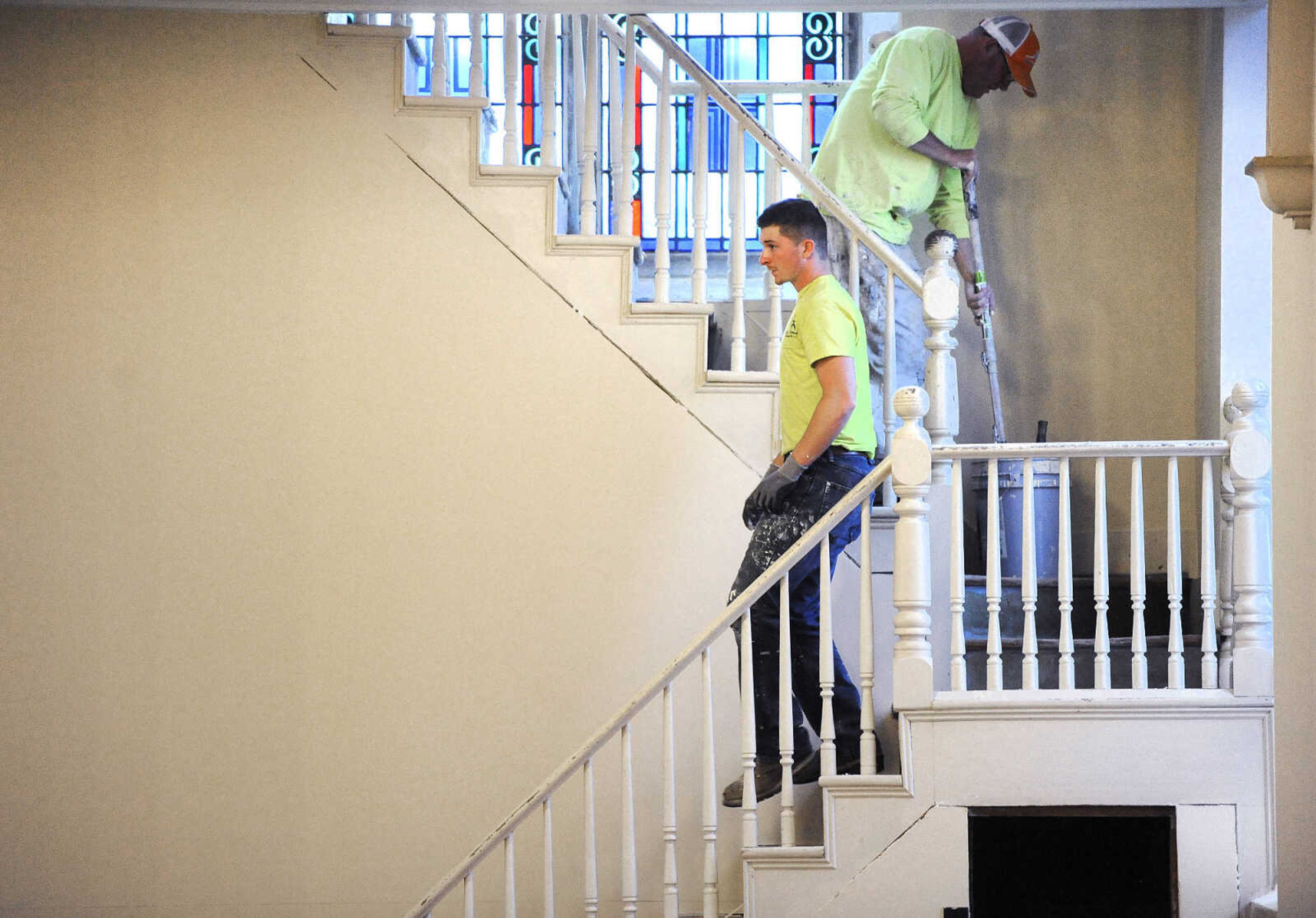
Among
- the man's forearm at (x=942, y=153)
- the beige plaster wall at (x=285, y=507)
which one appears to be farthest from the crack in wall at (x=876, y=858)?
the man's forearm at (x=942, y=153)

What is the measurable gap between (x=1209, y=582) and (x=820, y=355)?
3.76 feet

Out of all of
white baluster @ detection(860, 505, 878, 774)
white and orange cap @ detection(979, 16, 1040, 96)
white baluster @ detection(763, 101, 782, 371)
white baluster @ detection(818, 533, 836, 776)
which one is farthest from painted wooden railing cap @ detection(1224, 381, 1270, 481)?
white and orange cap @ detection(979, 16, 1040, 96)

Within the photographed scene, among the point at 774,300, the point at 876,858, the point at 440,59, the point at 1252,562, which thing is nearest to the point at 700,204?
the point at 774,300

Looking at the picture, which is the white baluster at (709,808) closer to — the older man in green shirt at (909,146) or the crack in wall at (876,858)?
the crack in wall at (876,858)

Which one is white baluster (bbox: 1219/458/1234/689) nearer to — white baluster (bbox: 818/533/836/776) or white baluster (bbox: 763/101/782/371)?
white baluster (bbox: 818/533/836/776)

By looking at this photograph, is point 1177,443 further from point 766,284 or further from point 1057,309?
point 1057,309

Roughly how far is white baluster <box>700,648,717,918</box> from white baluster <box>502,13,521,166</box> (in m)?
1.93

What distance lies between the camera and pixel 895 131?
498cm

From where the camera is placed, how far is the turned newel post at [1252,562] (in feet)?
12.0

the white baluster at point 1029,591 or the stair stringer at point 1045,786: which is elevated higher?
the white baluster at point 1029,591

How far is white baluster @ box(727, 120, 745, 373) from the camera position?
15.4 feet

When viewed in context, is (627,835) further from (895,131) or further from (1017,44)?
Answer: (1017,44)

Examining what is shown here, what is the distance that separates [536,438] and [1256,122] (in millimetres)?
2775

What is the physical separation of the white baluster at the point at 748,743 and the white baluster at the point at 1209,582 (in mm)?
1146
